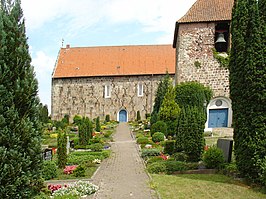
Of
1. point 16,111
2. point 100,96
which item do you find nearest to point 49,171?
point 16,111

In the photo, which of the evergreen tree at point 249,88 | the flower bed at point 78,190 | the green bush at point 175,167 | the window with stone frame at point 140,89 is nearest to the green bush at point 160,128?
the green bush at point 175,167

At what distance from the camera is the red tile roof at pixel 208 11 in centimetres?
2166

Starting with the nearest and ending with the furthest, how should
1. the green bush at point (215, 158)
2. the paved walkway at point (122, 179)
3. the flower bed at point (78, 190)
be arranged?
the flower bed at point (78, 190), the paved walkway at point (122, 179), the green bush at point (215, 158)

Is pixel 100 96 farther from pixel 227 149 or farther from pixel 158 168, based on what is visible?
pixel 227 149

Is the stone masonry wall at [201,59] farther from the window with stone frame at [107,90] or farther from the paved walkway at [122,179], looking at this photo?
the window with stone frame at [107,90]

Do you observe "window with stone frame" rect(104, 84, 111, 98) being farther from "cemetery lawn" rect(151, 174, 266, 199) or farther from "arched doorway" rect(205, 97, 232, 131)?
"cemetery lawn" rect(151, 174, 266, 199)

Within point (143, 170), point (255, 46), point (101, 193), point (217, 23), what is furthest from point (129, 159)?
point (217, 23)

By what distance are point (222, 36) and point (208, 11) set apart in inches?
85.1

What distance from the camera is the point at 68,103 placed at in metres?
46.6

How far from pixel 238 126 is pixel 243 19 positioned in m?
3.08

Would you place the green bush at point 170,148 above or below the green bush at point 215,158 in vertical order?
below

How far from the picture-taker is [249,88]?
28.4ft

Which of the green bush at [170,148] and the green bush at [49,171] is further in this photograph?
the green bush at [170,148]

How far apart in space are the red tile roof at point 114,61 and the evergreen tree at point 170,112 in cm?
2177
